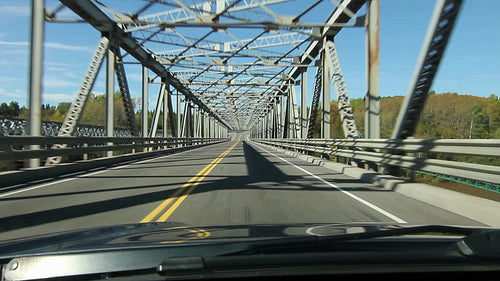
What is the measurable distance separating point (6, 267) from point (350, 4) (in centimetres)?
1647

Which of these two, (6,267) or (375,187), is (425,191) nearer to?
(375,187)

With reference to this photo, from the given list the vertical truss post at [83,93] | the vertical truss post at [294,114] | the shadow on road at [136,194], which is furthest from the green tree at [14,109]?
the shadow on road at [136,194]

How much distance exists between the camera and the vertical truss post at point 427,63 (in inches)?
319

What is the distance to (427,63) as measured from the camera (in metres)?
8.73

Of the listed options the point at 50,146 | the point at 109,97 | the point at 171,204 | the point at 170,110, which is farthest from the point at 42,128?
the point at 171,204

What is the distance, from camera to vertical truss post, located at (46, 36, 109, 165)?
15586 millimetres

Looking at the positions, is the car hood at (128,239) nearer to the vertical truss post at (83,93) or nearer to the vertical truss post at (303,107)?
the vertical truss post at (83,93)

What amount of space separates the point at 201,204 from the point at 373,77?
9.09 meters

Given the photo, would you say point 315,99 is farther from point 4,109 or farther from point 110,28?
point 4,109

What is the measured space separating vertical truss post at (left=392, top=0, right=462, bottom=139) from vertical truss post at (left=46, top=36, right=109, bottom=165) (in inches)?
435

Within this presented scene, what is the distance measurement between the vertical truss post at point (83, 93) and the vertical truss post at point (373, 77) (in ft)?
35.0

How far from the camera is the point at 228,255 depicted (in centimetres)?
233

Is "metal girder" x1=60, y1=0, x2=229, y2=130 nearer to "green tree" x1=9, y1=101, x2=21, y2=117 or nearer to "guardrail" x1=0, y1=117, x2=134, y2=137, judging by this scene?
"guardrail" x1=0, y1=117, x2=134, y2=137

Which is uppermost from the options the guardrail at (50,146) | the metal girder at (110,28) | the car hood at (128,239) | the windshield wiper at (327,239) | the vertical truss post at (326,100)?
the metal girder at (110,28)
